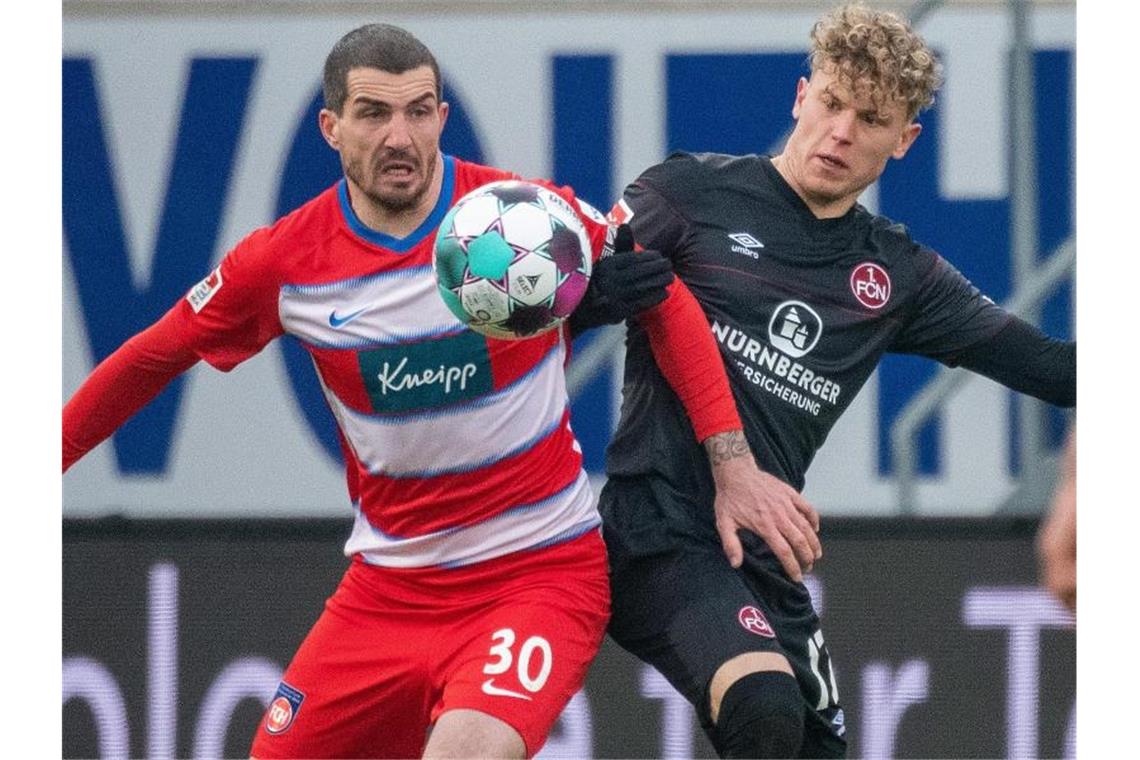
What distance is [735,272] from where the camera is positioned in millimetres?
4879

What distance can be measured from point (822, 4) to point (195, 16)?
7.02 feet

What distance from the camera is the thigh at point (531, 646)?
438cm

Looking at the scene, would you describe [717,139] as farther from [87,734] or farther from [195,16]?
[87,734]

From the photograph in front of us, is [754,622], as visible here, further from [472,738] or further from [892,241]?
[892,241]

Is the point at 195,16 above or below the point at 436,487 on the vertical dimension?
above

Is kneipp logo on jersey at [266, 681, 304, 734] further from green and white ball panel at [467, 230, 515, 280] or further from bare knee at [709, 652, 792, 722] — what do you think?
green and white ball panel at [467, 230, 515, 280]

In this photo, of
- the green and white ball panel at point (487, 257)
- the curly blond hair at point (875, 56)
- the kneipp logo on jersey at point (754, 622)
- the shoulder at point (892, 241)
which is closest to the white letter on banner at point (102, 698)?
the kneipp logo on jersey at point (754, 622)

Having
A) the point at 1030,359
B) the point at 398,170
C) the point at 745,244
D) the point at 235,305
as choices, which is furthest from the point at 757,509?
the point at 235,305

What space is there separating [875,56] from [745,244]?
0.49m

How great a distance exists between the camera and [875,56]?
4820 millimetres

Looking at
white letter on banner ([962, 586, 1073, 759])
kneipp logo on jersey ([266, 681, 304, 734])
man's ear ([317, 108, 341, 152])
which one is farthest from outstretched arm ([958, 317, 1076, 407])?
kneipp logo on jersey ([266, 681, 304, 734])

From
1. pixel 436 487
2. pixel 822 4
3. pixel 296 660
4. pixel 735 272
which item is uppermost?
pixel 822 4
